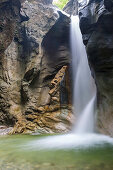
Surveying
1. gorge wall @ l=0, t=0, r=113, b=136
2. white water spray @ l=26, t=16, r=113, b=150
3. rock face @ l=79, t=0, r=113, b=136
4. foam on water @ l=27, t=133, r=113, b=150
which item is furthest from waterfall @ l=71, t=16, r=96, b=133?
foam on water @ l=27, t=133, r=113, b=150

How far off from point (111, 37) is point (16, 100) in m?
7.52

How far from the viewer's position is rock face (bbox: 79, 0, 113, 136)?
603 centimetres

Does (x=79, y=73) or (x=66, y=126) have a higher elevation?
(x=79, y=73)

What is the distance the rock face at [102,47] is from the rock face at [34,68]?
2.93m

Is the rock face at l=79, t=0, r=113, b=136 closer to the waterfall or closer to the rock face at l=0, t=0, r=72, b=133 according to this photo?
the waterfall

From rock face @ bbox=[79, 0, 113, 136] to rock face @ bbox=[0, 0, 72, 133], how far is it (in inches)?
116

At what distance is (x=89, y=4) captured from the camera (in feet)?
22.3

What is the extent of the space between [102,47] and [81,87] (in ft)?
14.9

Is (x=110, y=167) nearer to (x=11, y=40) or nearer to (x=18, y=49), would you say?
(x=18, y=49)

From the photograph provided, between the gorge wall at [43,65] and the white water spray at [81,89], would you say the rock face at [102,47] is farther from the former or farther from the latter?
the white water spray at [81,89]

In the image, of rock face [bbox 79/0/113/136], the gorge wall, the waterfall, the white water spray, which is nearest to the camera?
rock face [bbox 79/0/113/136]

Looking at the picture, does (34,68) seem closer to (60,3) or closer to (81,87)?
(81,87)

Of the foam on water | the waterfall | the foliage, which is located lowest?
the foam on water

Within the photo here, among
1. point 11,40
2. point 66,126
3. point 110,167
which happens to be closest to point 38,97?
point 66,126
